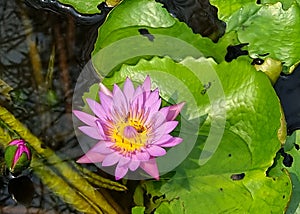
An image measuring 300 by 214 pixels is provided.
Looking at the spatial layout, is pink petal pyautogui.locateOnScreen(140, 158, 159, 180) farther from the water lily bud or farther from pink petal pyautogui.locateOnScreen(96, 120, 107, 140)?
the water lily bud

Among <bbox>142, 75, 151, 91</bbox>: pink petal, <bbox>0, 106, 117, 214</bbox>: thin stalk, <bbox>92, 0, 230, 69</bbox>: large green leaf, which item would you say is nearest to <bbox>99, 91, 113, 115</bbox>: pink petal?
<bbox>142, 75, 151, 91</bbox>: pink petal

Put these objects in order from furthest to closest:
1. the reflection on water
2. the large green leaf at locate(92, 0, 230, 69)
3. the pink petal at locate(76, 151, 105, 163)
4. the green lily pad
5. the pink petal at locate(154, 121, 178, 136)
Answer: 1. the green lily pad
2. the reflection on water
3. the large green leaf at locate(92, 0, 230, 69)
4. the pink petal at locate(76, 151, 105, 163)
5. the pink petal at locate(154, 121, 178, 136)

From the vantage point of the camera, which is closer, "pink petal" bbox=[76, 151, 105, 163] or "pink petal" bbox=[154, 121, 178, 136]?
"pink petal" bbox=[154, 121, 178, 136]

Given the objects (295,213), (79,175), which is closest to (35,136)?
(79,175)

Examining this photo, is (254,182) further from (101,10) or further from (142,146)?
(101,10)

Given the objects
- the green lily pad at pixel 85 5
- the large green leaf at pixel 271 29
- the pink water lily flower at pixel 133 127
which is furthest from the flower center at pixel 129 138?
the green lily pad at pixel 85 5
